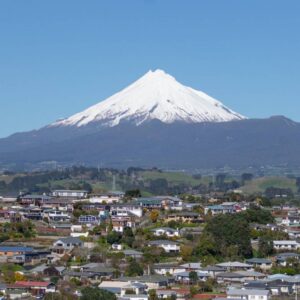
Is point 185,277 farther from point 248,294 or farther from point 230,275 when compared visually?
point 248,294

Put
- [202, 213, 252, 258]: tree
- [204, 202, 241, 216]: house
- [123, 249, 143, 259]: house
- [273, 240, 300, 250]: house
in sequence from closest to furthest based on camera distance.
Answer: [123, 249, 143, 259]: house
[202, 213, 252, 258]: tree
[273, 240, 300, 250]: house
[204, 202, 241, 216]: house

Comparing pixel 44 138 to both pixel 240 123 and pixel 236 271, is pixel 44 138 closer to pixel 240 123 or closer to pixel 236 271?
pixel 240 123

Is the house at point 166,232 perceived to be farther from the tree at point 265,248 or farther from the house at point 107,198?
the house at point 107,198

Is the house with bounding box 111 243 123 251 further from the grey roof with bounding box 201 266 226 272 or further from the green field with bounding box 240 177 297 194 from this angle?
the green field with bounding box 240 177 297 194

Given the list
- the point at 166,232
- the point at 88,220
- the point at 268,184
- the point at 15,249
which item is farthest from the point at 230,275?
the point at 268,184

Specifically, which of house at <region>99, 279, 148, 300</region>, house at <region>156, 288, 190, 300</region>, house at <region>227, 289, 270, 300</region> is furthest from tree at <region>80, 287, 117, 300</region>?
house at <region>227, 289, 270, 300</region>

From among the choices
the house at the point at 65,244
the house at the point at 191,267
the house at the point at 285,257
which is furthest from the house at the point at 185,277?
the house at the point at 65,244
